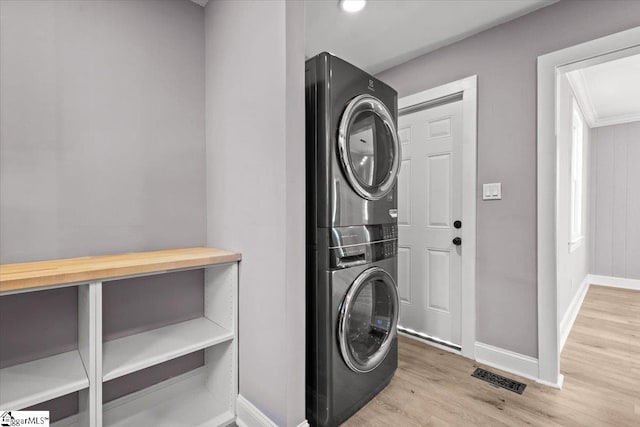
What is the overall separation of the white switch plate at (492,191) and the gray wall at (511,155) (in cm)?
3

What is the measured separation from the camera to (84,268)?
1.18m

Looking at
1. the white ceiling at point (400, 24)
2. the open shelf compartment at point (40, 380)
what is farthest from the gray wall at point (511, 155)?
the open shelf compartment at point (40, 380)

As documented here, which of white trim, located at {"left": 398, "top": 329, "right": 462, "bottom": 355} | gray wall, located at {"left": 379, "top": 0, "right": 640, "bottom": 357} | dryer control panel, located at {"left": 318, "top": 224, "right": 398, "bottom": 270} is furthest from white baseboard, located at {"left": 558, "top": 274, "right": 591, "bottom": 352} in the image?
dryer control panel, located at {"left": 318, "top": 224, "right": 398, "bottom": 270}

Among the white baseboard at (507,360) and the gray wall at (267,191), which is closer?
the gray wall at (267,191)

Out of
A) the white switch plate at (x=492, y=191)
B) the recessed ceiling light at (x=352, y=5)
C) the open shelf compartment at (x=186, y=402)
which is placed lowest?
the open shelf compartment at (x=186, y=402)

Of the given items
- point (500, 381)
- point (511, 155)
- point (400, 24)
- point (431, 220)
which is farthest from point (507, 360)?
point (400, 24)

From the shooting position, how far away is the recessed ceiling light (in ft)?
6.18

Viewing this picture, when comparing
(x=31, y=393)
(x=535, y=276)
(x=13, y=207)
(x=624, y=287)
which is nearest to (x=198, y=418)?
(x=31, y=393)

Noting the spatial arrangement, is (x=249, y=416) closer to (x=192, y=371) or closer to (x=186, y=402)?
(x=186, y=402)

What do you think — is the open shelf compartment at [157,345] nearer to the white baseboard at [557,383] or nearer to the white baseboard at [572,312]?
the white baseboard at [557,383]

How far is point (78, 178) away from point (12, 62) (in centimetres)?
55

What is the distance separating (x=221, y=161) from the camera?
1.77 metres

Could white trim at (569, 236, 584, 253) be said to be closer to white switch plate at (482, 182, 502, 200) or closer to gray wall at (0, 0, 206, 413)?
white switch plate at (482, 182, 502, 200)

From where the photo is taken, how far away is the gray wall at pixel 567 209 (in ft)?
7.13
